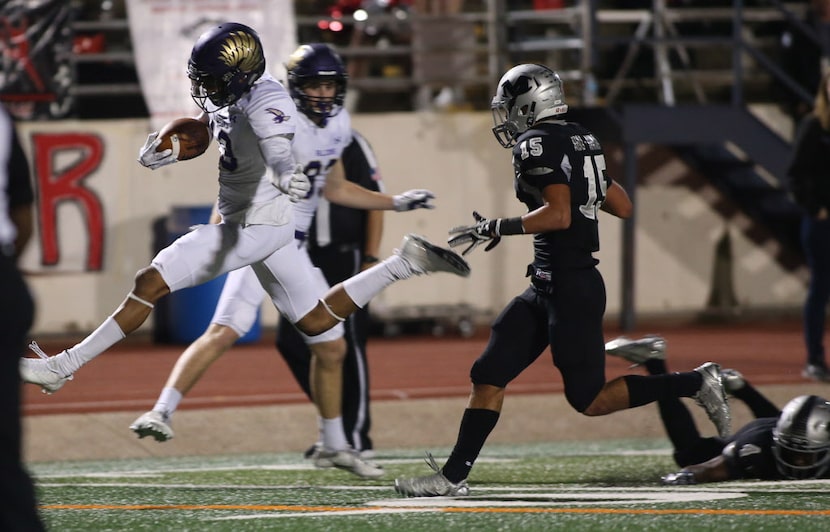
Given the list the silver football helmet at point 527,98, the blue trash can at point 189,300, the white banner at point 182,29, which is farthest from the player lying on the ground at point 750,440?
the white banner at point 182,29

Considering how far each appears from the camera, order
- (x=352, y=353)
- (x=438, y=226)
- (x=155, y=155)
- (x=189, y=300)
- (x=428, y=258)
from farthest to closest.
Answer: (x=438, y=226)
(x=189, y=300)
(x=352, y=353)
(x=428, y=258)
(x=155, y=155)

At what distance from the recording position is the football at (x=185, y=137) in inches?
236

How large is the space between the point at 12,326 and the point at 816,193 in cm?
649

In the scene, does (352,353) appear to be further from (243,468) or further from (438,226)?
(438,226)

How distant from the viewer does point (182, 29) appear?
40.9ft

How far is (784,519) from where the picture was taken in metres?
4.73

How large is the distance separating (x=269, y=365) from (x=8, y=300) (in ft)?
26.3

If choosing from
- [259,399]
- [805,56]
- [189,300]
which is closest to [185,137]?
[259,399]

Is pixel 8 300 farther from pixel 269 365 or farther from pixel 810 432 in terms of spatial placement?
pixel 269 365

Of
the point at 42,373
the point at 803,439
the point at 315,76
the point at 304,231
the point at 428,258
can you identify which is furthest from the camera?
the point at 304,231

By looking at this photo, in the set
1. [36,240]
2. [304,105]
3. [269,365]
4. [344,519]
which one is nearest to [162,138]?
[304,105]

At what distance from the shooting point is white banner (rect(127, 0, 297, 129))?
12.5m

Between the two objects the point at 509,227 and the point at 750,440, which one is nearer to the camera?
the point at 509,227

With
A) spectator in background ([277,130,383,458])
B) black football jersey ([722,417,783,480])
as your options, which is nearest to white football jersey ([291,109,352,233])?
spectator in background ([277,130,383,458])
